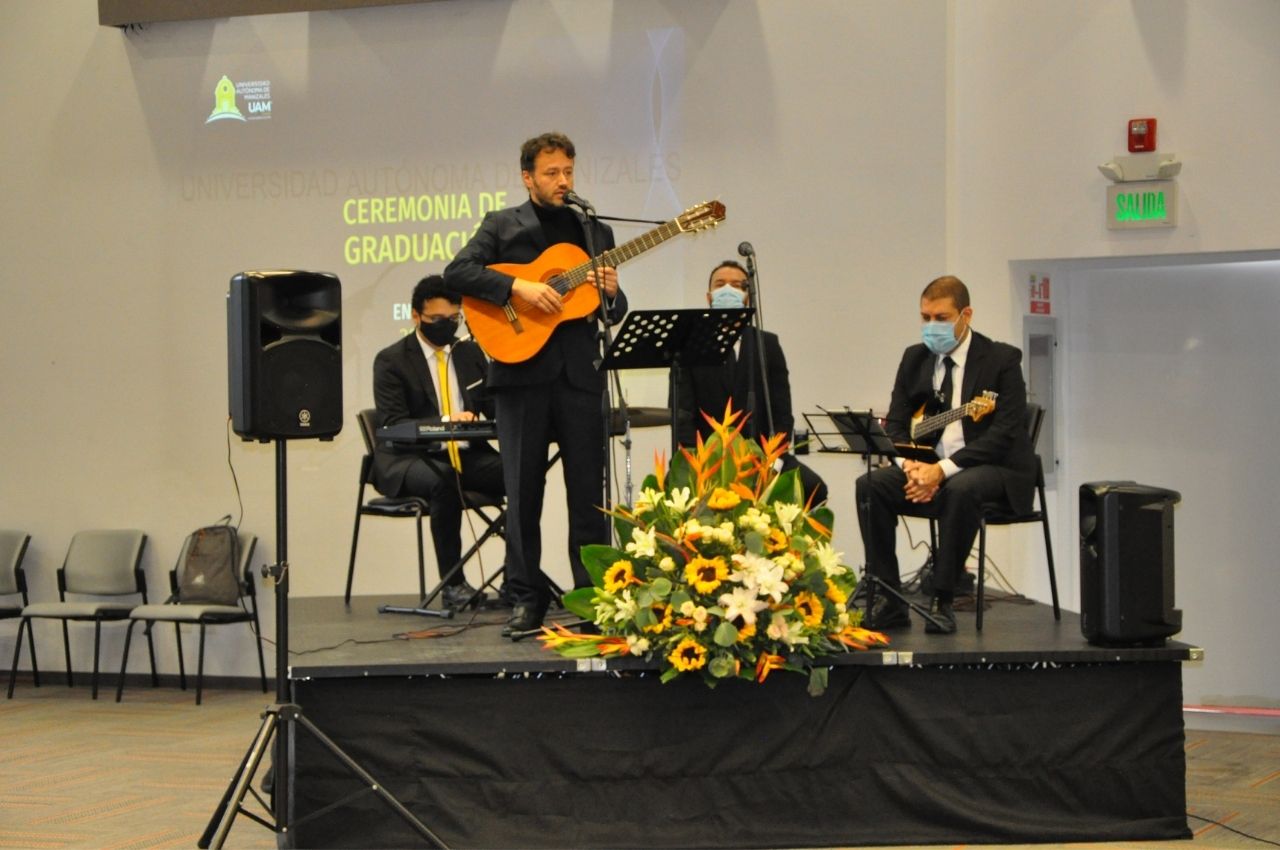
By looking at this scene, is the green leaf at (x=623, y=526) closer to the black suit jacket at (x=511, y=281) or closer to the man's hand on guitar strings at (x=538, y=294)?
the black suit jacket at (x=511, y=281)

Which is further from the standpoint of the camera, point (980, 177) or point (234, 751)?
point (980, 177)

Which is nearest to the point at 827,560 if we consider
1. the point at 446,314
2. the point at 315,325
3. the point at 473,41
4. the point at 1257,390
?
the point at 315,325

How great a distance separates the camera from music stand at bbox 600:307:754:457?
4.37 metres

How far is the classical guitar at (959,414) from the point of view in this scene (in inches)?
199

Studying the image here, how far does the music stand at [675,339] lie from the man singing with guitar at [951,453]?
767 mm

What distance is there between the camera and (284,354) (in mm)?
3777

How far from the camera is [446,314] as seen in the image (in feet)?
19.8

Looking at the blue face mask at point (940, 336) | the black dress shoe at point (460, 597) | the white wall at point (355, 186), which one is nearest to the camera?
the blue face mask at point (940, 336)

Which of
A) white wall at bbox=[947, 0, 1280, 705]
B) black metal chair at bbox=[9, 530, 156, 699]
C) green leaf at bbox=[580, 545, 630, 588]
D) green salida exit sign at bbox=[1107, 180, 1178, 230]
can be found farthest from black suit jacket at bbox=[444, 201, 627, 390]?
black metal chair at bbox=[9, 530, 156, 699]

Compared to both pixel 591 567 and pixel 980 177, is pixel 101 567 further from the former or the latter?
pixel 980 177

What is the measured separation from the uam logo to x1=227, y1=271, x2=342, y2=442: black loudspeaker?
3926 millimetres

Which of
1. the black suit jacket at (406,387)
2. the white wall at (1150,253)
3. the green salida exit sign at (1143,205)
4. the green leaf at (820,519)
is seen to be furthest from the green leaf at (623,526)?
the green salida exit sign at (1143,205)

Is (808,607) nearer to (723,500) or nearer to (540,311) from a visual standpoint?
(723,500)

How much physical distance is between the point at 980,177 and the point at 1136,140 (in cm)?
68
